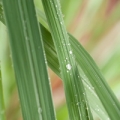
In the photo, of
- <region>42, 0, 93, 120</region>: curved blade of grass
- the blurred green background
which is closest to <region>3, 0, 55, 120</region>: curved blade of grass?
<region>42, 0, 93, 120</region>: curved blade of grass

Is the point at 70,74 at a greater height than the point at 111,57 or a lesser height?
lesser

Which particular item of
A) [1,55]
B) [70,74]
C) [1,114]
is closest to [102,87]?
[70,74]

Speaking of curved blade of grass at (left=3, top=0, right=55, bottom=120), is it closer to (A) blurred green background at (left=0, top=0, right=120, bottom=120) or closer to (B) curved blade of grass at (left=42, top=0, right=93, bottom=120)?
(B) curved blade of grass at (left=42, top=0, right=93, bottom=120)

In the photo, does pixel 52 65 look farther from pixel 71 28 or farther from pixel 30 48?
pixel 71 28

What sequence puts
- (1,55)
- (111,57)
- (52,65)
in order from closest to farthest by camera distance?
(52,65) → (1,55) → (111,57)

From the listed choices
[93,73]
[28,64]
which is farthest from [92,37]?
[28,64]

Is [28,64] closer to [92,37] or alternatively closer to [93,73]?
[93,73]

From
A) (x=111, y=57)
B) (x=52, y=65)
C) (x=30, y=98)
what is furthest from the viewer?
(x=111, y=57)
